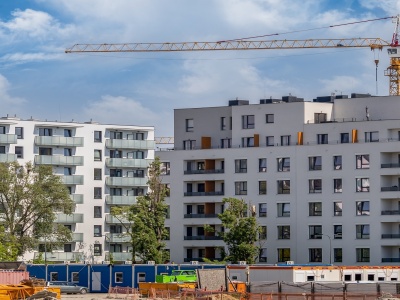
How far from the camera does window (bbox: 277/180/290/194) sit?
5891 inches

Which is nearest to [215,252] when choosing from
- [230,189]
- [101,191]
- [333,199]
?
[230,189]

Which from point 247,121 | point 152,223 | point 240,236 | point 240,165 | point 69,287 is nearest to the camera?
point 69,287

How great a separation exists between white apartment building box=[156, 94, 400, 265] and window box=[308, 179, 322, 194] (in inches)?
4.7

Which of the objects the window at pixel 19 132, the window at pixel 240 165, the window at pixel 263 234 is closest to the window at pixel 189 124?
the window at pixel 240 165

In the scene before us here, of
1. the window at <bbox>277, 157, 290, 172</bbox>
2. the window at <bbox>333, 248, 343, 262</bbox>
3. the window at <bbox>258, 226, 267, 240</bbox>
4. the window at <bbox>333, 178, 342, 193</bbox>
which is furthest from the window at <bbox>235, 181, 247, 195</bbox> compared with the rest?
the window at <bbox>333, 248, 343, 262</bbox>

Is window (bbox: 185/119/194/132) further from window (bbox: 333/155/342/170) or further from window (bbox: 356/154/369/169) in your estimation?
window (bbox: 356/154/369/169)

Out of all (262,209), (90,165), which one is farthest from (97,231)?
(262,209)

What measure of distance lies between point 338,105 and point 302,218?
1503 cm

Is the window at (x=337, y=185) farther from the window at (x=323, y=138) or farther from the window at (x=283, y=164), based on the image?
the window at (x=283, y=164)

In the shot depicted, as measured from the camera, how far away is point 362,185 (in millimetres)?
144375

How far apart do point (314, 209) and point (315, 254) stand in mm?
5398

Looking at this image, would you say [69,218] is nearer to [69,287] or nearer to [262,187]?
[262,187]

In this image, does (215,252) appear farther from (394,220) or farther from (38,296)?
(38,296)

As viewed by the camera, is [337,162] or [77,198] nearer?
[337,162]
